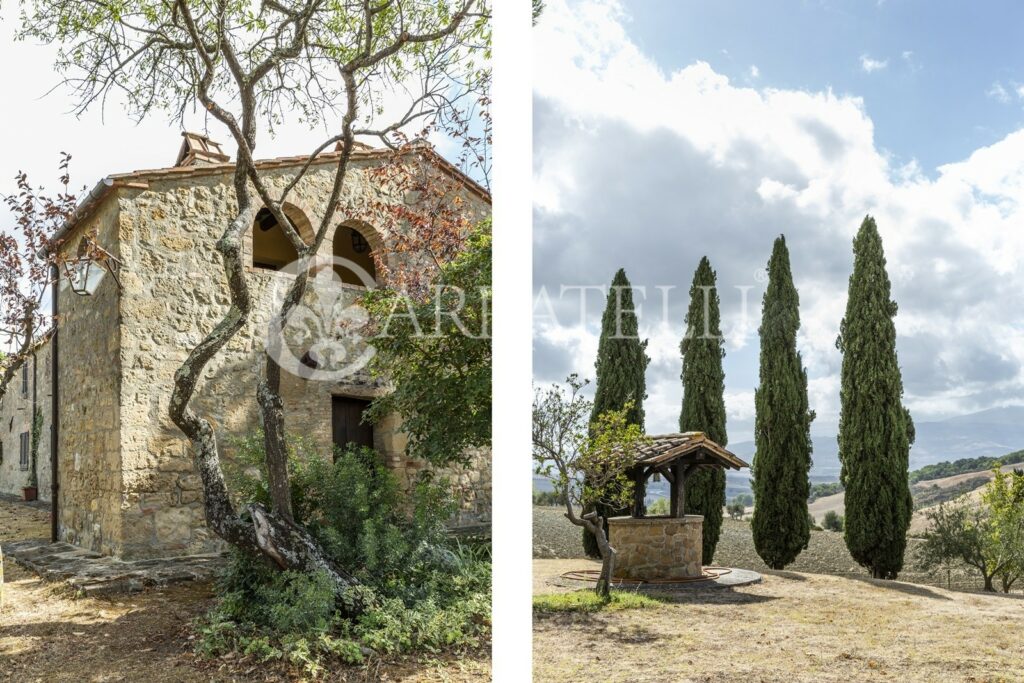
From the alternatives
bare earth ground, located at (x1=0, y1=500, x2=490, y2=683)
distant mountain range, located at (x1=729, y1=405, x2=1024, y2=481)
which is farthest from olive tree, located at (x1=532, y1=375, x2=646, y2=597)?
bare earth ground, located at (x1=0, y1=500, x2=490, y2=683)

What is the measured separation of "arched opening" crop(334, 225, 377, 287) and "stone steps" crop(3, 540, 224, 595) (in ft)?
4.24

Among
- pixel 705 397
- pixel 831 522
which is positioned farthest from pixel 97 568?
pixel 831 522

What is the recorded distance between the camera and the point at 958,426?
13.7ft

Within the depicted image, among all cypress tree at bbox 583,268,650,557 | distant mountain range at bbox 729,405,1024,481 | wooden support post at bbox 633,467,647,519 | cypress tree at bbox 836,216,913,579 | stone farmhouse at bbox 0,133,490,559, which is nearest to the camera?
stone farmhouse at bbox 0,133,490,559

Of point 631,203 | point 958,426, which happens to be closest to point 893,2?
point 631,203

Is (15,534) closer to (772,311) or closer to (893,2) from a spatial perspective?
(772,311)

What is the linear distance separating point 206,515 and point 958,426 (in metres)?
3.96

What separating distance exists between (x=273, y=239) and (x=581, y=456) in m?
1.99

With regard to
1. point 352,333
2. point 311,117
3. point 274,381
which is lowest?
point 274,381

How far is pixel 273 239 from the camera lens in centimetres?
315

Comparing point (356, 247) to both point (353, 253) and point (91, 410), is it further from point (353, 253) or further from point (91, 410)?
point (91, 410)

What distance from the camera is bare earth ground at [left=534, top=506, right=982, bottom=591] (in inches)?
175

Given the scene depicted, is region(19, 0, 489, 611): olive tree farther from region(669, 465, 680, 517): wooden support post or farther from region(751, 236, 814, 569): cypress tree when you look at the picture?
region(751, 236, 814, 569): cypress tree

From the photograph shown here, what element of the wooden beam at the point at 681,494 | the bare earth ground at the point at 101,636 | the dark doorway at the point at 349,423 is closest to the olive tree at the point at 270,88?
the dark doorway at the point at 349,423
